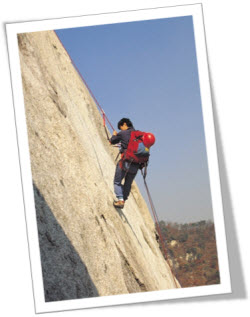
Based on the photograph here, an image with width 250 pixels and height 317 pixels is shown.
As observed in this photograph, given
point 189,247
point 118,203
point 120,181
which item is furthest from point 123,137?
point 189,247

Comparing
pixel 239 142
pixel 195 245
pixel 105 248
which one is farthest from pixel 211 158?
pixel 195 245

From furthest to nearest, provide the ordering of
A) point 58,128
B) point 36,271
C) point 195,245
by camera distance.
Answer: point 195,245 < point 58,128 < point 36,271

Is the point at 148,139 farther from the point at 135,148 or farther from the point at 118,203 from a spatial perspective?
the point at 118,203

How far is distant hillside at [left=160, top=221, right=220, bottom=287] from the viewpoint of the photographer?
20781 millimetres

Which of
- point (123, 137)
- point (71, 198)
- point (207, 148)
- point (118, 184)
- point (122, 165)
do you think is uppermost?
point (123, 137)

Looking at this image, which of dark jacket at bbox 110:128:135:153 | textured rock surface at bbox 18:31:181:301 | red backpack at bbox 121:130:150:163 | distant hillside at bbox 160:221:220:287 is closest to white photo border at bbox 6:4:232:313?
textured rock surface at bbox 18:31:181:301

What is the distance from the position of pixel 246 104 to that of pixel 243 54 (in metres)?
0.96

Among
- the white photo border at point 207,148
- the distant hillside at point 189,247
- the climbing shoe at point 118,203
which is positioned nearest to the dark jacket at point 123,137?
the climbing shoe at point 118,203

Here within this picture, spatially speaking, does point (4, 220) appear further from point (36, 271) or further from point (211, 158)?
point (211, 158)

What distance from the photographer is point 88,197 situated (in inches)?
333

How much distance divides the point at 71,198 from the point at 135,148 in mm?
2260

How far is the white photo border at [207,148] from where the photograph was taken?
23.0 ft

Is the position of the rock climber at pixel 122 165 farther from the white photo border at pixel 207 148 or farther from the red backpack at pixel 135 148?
the white photo border at pixel 207 148

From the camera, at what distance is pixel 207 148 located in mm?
7656
